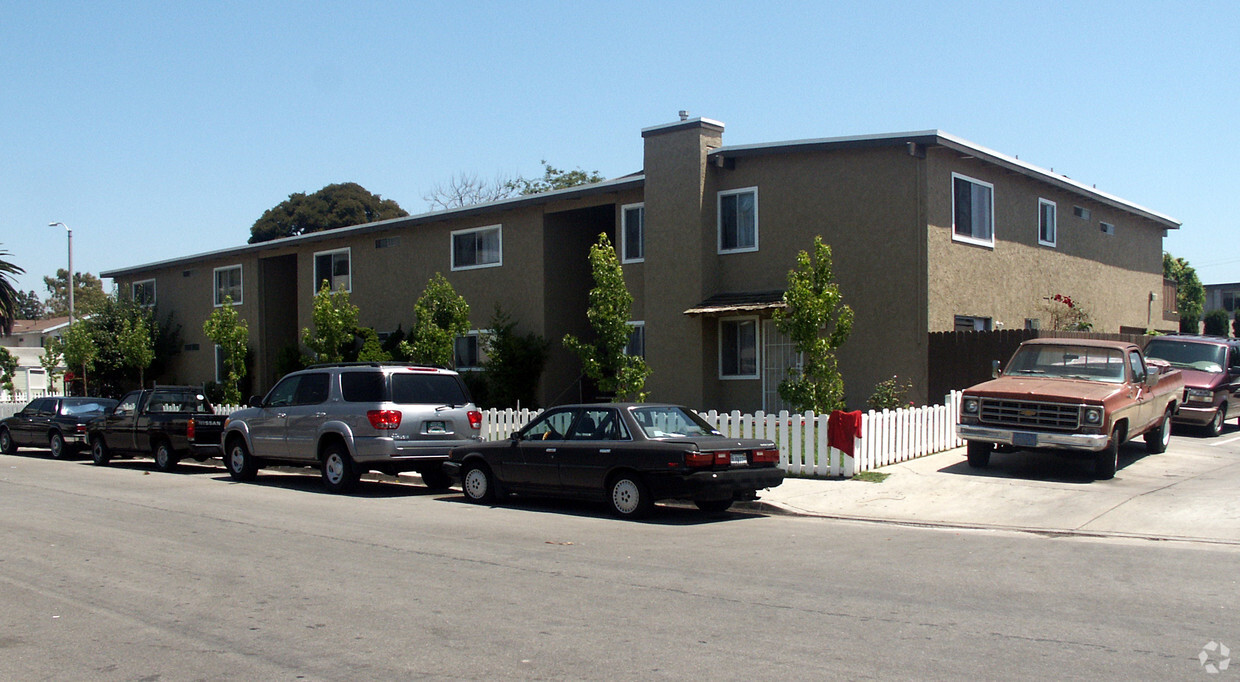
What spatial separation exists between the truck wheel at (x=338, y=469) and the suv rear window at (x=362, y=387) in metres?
0.76

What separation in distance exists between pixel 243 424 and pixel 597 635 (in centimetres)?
1203

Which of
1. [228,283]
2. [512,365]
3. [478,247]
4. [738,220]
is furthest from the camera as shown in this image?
[228,283]

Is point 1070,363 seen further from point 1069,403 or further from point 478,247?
point 478,247

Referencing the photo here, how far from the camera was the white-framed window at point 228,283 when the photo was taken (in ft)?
112

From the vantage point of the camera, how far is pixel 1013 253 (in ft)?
71.5

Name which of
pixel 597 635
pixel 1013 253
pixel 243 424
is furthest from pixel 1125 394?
pixel 243 424

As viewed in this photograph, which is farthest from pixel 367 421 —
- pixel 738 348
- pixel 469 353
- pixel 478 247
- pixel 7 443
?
pixel 7 443

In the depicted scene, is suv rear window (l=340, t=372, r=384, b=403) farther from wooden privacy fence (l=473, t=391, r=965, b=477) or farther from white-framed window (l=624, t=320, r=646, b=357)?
white-framed window (l=624, t=320, r=646, b=357)

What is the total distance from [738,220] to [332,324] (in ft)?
35.0

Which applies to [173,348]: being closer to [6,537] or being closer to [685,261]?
[685,261]

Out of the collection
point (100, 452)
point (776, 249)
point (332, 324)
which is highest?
point (776, 249)

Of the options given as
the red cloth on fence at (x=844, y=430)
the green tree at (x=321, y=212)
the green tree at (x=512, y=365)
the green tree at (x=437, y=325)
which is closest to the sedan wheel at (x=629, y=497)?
the red cloth on fence at (x=844, y=430)

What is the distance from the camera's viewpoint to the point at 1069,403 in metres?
13.4

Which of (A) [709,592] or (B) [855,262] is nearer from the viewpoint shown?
(A) [709,592]
